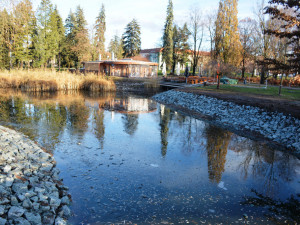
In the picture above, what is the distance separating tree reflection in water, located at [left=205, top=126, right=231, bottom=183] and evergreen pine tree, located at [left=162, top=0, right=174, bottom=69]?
36.5m

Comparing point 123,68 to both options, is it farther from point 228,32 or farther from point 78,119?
point 78,119

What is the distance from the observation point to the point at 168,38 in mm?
47031

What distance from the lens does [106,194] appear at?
555 centimetres

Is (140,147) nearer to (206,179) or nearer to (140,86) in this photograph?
(206,179)

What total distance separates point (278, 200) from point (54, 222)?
498 cm

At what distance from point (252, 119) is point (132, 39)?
160ft

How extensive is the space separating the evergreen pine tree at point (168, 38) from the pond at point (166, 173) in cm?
3649

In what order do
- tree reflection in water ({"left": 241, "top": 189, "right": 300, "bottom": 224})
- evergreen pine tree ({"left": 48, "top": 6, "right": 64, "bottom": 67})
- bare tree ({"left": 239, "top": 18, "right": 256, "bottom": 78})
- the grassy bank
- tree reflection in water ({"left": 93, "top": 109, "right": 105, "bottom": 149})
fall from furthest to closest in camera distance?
evergreen pine tree ({"left": 48, "top": 6, "right": 64, "bottom": 67}) → bare tree ({"left": 239, "top": 18, "right": 256, "bottom": 78}) → the grassy bank → tree reflection in water ({"left": 93, "top": 109, "right": 105, "bottom": 149}) → tree reflection in water ({"left": 241, "top": 189, "right": 300, "bottom": 224})

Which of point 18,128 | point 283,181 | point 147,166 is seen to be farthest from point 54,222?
point 18,128

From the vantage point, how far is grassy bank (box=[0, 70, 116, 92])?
2405cm

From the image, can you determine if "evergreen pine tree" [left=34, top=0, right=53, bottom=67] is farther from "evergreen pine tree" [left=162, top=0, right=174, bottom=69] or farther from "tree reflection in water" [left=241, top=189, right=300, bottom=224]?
"tree reflection in water" [left=241, top=189, right=300, bottom=224]

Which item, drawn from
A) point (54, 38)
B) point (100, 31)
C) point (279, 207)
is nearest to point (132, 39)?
point (100, 31)

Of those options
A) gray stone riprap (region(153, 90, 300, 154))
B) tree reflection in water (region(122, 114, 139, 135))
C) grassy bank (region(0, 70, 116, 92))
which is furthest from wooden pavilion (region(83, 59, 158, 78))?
tree reflection in water (region(122, 114, 139, 135))

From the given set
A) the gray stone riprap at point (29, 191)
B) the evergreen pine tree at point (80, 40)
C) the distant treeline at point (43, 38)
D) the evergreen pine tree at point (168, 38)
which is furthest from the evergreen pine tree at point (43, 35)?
the gray stone riprap at point (29, 191)
